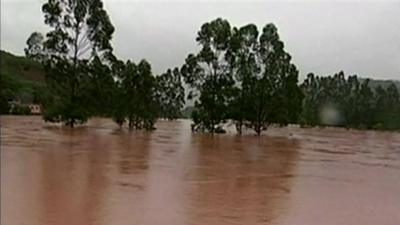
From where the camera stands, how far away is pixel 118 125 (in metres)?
29.4

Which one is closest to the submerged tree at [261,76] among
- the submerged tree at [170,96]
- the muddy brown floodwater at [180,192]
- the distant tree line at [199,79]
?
the distant tree line at [199,79]

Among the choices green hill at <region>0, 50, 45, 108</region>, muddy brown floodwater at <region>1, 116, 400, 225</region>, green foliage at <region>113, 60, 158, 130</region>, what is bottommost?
muddy brown floodwater at <region>1, 116, 400, 225</region>

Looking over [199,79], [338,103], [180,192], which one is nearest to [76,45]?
[199,79]

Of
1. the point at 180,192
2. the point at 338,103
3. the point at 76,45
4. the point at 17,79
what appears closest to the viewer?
the point at 17,79

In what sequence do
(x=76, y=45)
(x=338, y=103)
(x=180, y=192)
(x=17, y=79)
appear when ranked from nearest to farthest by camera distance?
(x=17, y=79) < (x=180, y=192) < (x=76, y=45) < (x=338, y=103)

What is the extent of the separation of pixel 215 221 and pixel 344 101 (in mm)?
40731

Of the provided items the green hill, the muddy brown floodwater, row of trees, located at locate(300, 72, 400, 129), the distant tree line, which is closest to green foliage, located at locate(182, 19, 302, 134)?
the distant tree line

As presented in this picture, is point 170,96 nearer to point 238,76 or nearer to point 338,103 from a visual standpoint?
point 338,103

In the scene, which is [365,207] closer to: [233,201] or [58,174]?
[233,201]

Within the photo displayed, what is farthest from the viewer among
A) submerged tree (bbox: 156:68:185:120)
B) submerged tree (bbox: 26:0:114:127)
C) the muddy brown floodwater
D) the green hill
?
submerged tree (bbox: 156:68:185:120)

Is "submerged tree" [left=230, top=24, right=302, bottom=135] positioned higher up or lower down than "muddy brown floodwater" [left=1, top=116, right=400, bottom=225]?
higher up

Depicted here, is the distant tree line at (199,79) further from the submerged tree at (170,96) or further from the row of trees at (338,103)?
the submerged tree at (170,96)

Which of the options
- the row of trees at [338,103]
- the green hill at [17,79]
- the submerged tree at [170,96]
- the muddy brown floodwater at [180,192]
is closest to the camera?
the green hill at [17,79]

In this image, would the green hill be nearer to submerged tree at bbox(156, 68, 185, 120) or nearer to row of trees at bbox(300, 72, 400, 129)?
row of trees at bbox(300, 72, 400, 129)
